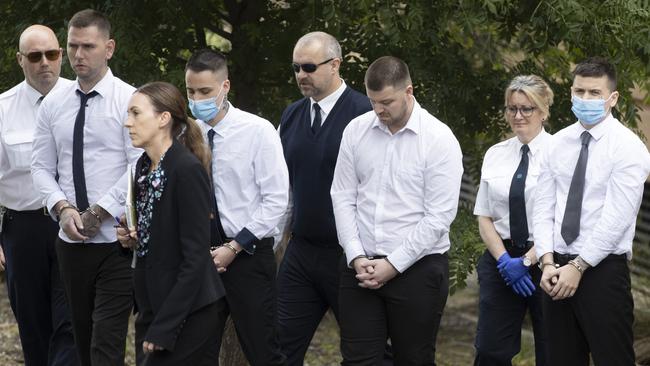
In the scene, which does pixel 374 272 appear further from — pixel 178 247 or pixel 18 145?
pixel 18 145

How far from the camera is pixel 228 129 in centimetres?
751

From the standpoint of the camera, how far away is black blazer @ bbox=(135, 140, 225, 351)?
621 cm

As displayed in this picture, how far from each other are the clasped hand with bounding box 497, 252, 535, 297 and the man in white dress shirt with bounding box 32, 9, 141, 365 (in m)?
2.17

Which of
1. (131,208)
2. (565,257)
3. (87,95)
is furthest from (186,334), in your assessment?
(565,257)

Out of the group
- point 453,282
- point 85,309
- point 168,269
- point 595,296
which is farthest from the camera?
point 453,282

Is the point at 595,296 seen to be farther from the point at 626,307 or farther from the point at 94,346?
the point at 94,346

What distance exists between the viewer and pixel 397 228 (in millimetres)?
7246

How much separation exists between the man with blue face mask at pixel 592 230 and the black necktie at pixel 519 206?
18.8 inches

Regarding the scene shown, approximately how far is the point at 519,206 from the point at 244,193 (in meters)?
1.66

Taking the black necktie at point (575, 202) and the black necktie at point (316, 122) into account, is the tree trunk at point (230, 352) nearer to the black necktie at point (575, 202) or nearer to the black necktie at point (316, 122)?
the black necktie at point (316, 122)

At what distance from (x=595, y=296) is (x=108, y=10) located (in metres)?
3.69

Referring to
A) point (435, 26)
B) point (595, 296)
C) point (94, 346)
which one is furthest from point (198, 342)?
point (435, 26)

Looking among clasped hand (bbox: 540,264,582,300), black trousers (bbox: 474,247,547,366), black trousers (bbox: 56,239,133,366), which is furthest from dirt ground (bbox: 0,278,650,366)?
clasped hand (bbox: 540,264,582,300)

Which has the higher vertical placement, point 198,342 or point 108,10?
point 108,10
